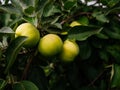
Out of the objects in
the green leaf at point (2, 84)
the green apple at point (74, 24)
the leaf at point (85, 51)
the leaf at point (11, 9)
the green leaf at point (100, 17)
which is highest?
the leaf at point (11, 9)

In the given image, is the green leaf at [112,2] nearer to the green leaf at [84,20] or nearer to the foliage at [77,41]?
the foliage at [77,41]

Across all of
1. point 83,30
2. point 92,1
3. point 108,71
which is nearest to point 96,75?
point 108,71

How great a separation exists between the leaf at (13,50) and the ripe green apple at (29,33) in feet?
0.14

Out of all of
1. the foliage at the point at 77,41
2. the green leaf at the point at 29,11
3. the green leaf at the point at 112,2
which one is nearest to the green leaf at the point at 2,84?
the foliage at the point at 77,41

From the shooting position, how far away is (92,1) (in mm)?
1482

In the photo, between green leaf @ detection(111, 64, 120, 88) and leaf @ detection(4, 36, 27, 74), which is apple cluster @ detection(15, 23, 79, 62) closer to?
leaf @ detection(4, 36, 27, 74)

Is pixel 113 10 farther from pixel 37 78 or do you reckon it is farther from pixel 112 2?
pixel 37 78

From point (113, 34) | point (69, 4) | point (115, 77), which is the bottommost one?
point (115, 77)

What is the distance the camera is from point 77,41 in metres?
1.27

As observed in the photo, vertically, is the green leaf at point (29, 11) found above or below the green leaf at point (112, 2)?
above

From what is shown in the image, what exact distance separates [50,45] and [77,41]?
0.16m

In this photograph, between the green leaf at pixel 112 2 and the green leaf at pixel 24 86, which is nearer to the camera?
the green leaf at pixel 24 86

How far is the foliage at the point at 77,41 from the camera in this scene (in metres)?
1.17

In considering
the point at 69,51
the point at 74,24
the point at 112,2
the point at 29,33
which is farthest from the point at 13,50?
the point at 112,2
